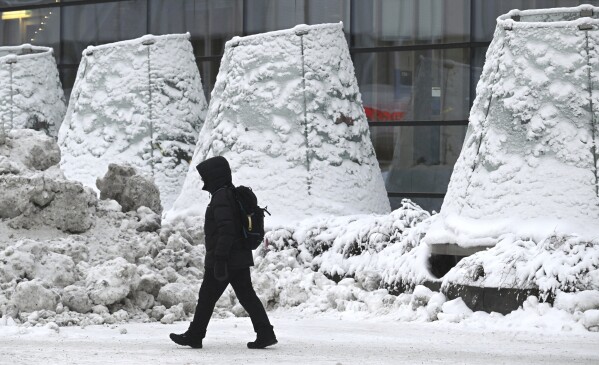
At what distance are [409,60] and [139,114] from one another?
174 inches

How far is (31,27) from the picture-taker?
24.7 meters

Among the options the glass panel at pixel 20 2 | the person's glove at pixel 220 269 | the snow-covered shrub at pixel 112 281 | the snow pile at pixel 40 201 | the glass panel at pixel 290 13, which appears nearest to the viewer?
the person's glove at pixel 220 269

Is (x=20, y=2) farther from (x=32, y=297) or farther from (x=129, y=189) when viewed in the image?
(x=32, y=297)

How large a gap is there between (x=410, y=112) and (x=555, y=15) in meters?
7.26

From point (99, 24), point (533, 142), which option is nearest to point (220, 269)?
point (533, 142)

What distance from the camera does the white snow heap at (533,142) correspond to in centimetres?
1289

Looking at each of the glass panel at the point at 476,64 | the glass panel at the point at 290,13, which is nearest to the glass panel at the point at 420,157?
the glass panel at the point at 476,64

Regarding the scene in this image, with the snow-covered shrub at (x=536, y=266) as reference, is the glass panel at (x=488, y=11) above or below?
above

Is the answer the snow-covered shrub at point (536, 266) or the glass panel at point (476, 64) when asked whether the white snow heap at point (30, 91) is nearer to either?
the glass panel at point (476, 64)

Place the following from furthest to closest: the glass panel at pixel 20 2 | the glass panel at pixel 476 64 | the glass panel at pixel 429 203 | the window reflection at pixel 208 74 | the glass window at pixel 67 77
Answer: the glass panel at pixel 20 2 → the glass window at pixel 67 77 → the window reflection at pixel 208 74 → the glass panel at pixel 476 64 → the glass panel at pixel 429 203

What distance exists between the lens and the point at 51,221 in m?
14.2

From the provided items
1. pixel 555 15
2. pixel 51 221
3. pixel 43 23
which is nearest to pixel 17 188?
pixel 51 221

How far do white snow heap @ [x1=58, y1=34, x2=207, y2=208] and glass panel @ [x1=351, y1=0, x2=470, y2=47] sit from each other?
123 inches

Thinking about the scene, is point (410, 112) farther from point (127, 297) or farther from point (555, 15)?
point (127, 297)
